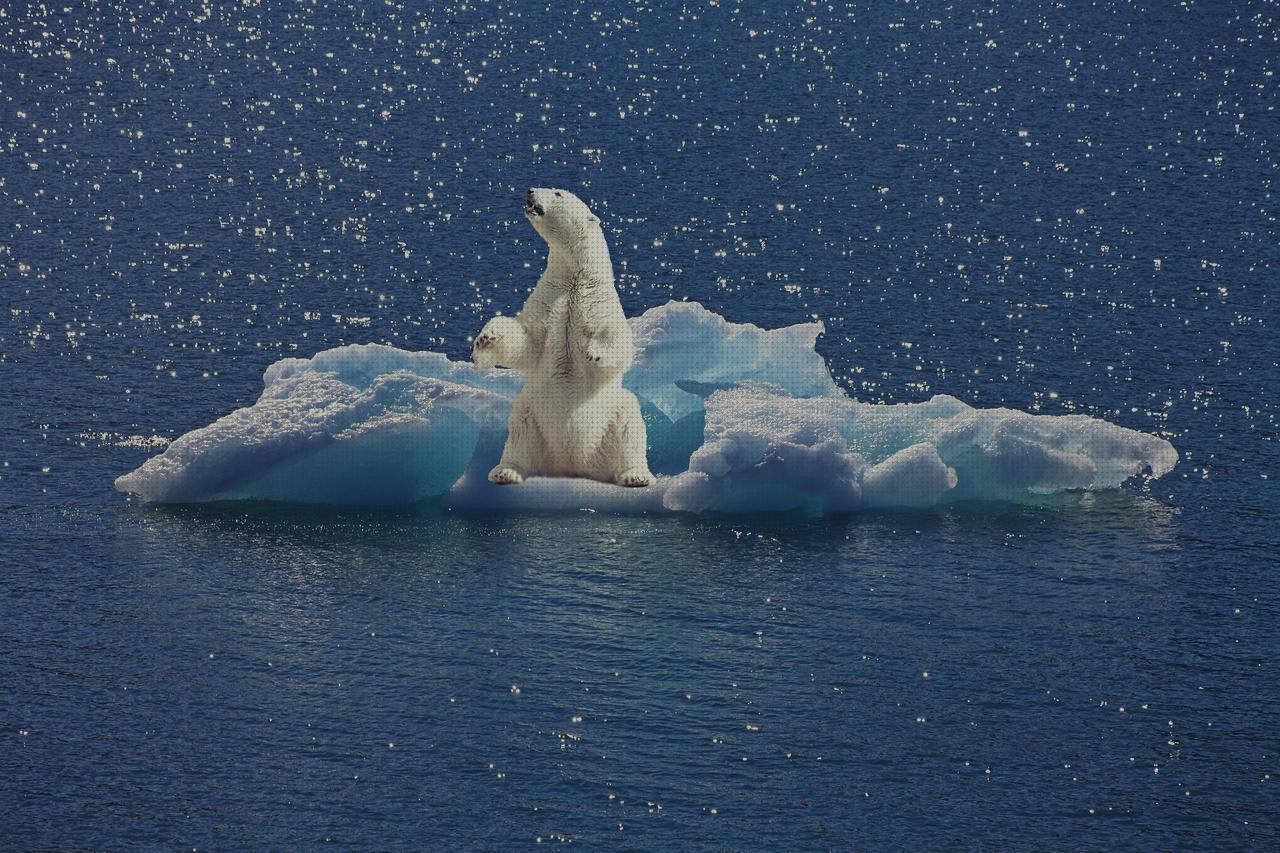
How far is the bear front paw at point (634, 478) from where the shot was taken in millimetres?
23344

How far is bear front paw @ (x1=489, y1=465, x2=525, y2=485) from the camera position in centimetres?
2341

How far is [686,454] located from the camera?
2472 cm

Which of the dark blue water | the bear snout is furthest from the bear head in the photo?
the dark blue water

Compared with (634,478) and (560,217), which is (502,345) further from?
(634,478)

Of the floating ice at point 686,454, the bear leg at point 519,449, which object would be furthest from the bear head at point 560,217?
the floating ice at point 686,454

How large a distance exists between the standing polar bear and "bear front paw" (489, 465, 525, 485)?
11 mm

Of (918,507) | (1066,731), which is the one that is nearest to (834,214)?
(918,507)

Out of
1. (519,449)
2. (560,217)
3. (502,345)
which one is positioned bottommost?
(519,449)

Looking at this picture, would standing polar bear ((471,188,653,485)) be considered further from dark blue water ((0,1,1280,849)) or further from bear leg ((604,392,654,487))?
dark blue water ((0,1,1280,849))

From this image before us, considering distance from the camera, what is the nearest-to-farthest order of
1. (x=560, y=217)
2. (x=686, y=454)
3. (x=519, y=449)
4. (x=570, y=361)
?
(x=560, y=217) → (x=570, y=361) → (x=519, y=449) → (x=686, y=454)

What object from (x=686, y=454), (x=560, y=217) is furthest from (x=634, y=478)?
(x=560, y=217)

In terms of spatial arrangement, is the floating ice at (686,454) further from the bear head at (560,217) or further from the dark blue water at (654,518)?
the bear head at (560,217)

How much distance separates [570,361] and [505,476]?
142cm

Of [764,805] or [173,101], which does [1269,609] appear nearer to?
[764,805]
